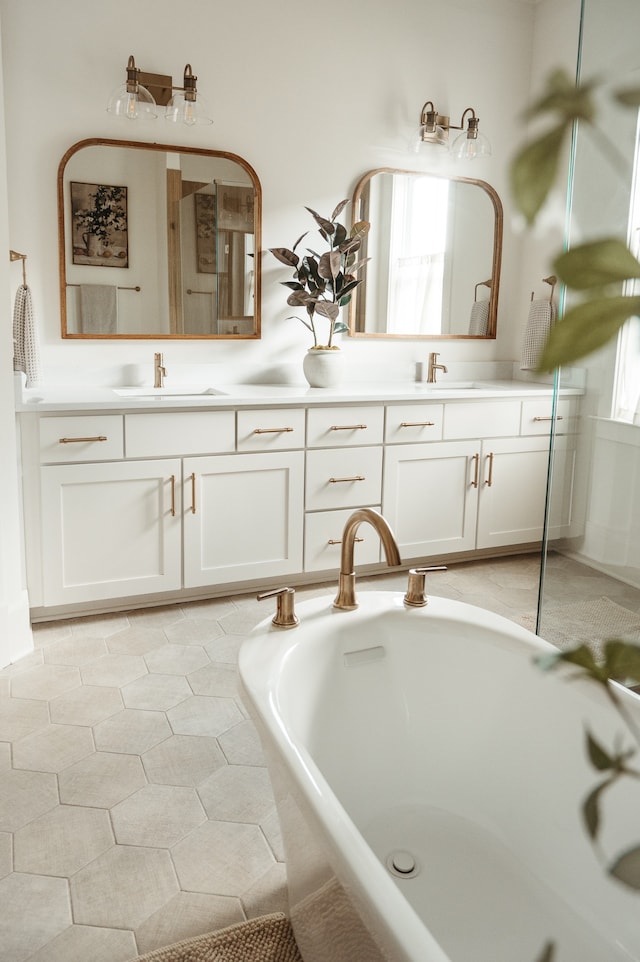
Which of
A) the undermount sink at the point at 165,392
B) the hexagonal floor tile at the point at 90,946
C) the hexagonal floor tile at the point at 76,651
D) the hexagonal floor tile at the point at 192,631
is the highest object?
the undermount sink at the point at 165,392

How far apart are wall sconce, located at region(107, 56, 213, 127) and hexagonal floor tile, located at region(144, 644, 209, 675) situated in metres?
2.11

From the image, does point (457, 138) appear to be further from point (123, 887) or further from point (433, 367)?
point (123, 887)

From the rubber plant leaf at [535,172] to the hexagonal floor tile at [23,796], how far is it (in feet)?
6.56

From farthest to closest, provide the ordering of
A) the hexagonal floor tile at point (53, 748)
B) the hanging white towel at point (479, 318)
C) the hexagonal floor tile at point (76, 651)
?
the hanging white towel at point (479, 318), the hexagonal floor tile at point (76, 651), the hexagonal floor tile at point (53, 748)

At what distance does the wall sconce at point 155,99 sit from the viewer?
312 centimetres

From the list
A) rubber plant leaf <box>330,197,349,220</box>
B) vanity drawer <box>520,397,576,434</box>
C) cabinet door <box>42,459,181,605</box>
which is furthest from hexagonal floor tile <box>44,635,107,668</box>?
vanity drawer <box>520,397,576,434</box>

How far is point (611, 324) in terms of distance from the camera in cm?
30

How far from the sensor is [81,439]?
9.43ft

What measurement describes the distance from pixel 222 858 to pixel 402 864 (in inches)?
16.9

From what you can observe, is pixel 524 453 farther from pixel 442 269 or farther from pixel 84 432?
pixel 84 432

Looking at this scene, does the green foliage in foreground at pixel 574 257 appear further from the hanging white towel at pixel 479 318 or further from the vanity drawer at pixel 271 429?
the hanging white towel at pixel 479 318

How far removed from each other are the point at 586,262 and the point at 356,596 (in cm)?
160

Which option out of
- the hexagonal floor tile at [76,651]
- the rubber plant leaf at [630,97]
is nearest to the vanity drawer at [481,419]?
the hexagonal floor tile at [76,651]

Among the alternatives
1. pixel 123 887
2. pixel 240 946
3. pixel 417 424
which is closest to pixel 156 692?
pixel 123 887
